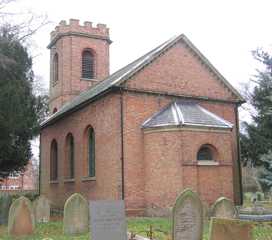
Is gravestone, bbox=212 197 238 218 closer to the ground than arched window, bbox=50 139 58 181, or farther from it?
closer to the ground

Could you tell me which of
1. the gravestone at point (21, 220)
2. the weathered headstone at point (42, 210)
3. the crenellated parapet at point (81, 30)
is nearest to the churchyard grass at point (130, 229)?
the gravestone at point (21, 220)

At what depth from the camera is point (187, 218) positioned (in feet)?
39.7

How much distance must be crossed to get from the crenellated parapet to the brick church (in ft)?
31.3

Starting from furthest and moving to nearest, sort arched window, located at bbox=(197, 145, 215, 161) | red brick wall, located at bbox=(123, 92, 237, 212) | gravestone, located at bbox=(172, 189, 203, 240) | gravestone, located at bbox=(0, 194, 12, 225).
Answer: arched window, located at bbox=(197, 145, 215, 161), red brick wall, located at bbox=(123, 92, 237, 212), gravestone, located at bbox=(0, 194, 12, 225), gravestone, located at bbox=(172, 189, 203, 240)

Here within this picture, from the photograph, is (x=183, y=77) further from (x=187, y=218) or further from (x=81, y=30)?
(x=81, y=30)

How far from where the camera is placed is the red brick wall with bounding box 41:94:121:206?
2230cm

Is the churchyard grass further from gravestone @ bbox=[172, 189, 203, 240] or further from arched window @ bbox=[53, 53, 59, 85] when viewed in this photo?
arched window @ bbox=[53, 53, 59, 85]

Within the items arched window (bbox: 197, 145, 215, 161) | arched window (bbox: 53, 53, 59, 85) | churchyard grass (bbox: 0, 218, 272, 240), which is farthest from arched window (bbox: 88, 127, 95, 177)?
arched window (bbox: 53, 53, 59, 85)

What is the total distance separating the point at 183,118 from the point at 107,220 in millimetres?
11147

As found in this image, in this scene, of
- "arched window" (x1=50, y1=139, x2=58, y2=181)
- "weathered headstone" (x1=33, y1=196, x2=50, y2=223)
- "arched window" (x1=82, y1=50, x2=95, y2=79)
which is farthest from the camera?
"arched window" (x1=82, y1=50, x2=95, y2=79)

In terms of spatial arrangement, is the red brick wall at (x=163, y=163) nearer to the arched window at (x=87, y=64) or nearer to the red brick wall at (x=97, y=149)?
the red brick wall at (x=97, y=149)

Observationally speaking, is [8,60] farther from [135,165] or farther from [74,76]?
[74,76]

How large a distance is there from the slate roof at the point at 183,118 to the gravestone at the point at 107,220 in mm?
10338


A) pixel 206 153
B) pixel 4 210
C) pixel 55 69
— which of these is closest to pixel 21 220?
pixel 4 210
